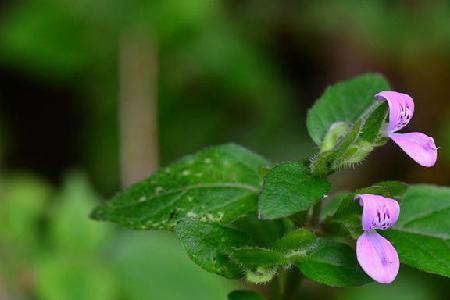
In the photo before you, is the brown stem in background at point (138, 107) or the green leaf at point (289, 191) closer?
the green leaf at point (289, 191)

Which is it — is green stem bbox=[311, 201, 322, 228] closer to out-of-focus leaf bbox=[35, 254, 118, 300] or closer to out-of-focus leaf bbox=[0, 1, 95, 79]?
out-of-focus leaf bbox=[35, 254, 118, 300]

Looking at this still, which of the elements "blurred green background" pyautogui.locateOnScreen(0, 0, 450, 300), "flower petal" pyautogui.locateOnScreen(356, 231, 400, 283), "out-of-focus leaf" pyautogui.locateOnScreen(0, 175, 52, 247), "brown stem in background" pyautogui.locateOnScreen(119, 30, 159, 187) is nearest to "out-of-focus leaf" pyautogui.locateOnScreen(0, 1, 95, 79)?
"blurred green background" pyautogui.locateOnScreen(0, 0, 450, 300)

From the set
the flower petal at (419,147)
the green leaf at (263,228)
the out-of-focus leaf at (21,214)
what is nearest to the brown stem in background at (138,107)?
the out-of-focus leaf at (21,214)

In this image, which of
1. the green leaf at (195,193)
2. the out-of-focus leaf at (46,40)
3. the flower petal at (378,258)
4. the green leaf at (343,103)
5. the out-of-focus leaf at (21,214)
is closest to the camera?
the flower petal at (378,258)

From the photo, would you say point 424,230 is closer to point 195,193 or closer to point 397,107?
point 397,107

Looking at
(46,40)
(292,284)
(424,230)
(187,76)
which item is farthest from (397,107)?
(46,40)

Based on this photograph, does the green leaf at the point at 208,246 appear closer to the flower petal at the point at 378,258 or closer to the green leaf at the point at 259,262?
the green leaf at the point at 259,262
